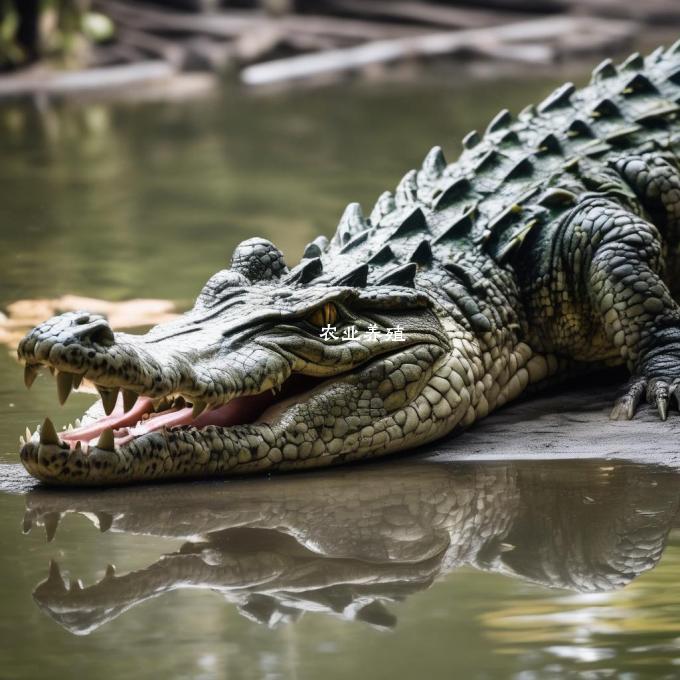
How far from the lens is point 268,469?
4.55 meters

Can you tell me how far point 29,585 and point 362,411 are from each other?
1.35m

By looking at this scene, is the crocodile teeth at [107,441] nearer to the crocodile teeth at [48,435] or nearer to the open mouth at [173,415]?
the open mouth at [173,415]

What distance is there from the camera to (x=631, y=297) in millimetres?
5207

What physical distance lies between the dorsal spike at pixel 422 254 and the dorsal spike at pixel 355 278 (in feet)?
1.15

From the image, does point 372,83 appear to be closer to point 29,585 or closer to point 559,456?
point 559,456

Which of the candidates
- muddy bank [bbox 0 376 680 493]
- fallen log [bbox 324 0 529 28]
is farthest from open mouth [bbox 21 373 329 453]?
fallen log [bbox 324 0 529 28]

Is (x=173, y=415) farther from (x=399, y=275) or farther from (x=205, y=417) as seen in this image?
(x=399, y=275)

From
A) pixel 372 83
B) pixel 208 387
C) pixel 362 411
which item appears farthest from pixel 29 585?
pixel 372 83

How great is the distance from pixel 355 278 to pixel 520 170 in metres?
1.16

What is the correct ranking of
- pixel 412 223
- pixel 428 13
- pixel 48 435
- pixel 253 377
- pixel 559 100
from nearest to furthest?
pixel 48 435 < pixel 253 377 < pixel 412 223 < pixel 559 100 < pixel 428 13

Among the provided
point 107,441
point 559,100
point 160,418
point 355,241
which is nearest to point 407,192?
point 355,241

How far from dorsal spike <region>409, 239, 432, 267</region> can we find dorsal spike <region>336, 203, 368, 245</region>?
418 millimetres

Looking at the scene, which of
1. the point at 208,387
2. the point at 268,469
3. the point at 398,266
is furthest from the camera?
the point at 398,266

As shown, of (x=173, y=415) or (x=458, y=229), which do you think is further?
(x=458, y=229)
